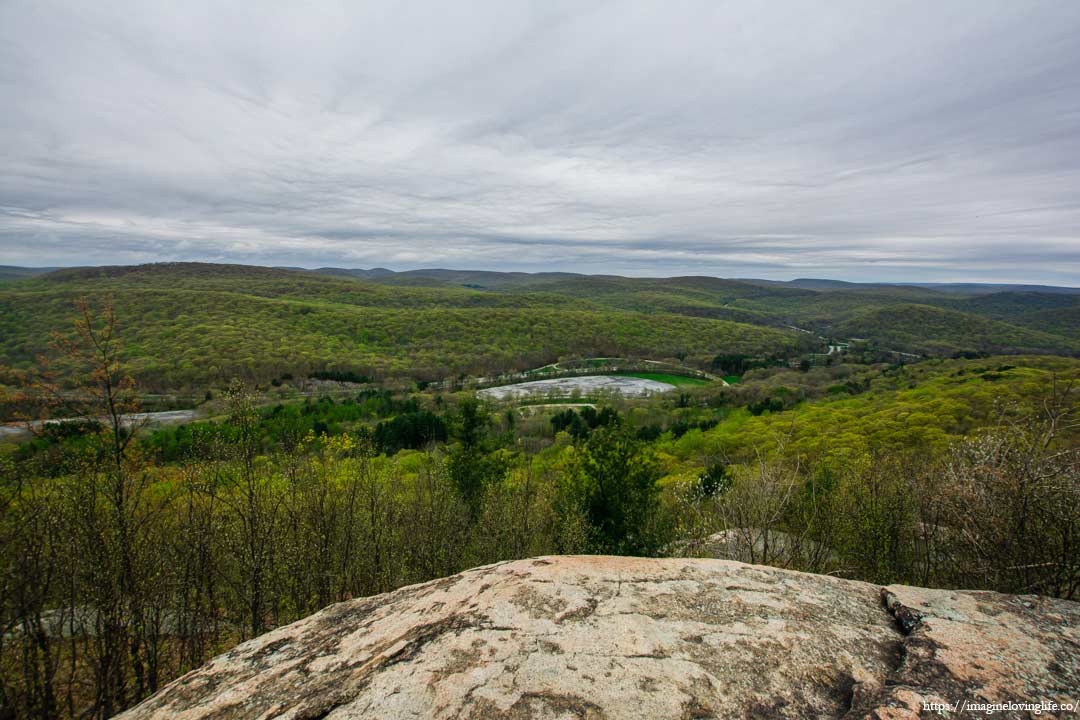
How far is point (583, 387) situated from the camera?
3440 inches

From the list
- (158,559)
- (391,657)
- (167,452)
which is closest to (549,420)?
(167,452)

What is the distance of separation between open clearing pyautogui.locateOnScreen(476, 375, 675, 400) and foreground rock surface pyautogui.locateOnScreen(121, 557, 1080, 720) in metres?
70.5

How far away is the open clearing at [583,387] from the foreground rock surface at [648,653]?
231ft

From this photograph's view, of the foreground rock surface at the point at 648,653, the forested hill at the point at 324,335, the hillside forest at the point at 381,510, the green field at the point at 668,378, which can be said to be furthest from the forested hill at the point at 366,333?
the foreground rock surface at the point at 648,653

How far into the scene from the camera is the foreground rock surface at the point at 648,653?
3.57 m

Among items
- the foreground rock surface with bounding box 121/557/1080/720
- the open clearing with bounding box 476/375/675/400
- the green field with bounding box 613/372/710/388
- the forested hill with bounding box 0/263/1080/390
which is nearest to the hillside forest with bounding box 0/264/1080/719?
the foreground rock surface with bounding box 121/557/1080/720

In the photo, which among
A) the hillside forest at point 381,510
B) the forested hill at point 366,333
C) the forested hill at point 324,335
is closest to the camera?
the hillside forest at point 381,510

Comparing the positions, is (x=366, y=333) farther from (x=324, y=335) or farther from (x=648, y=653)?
(x=648, y=653)

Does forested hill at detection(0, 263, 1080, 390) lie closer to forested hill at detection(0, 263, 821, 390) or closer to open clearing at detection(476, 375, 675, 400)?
forested hill at detection(0, 263, 821, 390)

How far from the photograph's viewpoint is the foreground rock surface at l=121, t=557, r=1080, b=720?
140 inches

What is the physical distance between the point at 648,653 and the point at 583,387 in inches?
3295

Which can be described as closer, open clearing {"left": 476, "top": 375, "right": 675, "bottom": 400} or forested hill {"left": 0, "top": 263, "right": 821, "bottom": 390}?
open clearing {"left": 476, "top": 375, "right": 675, "bottom": 400}

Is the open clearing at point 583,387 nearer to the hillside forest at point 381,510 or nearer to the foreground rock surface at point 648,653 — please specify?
the hillside forest at point 381,510

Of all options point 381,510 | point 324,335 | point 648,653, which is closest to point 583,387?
point 324,335
